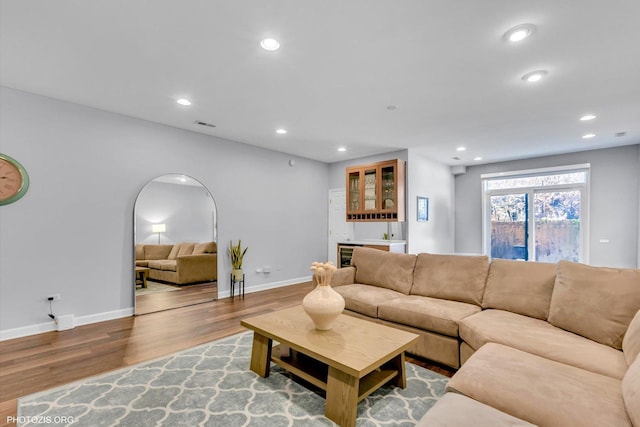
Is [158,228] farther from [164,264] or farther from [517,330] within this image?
[517,330]

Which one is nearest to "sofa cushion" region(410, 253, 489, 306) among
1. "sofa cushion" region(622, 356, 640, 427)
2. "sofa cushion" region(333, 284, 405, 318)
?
"sofa cushion" region(333, 284, 405, 318)

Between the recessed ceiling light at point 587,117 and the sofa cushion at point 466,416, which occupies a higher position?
the recessed ceiling light at point 587,117

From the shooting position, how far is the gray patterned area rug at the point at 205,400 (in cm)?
182

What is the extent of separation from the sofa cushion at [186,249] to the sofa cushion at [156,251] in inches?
7.0

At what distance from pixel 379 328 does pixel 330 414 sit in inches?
26.8

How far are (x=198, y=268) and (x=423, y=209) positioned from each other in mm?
4128

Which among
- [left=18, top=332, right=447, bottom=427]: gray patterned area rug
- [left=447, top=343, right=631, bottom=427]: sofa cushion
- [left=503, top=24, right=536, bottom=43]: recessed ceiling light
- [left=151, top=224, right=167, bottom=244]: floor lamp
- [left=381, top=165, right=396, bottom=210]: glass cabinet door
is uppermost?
[left=503, top=24, right=536, bottom=43]: recessed ceiling light

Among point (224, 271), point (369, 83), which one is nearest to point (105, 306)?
point (224, 271)

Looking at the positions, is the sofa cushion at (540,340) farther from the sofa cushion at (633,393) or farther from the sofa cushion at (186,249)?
the sofa cushion at (186,249)

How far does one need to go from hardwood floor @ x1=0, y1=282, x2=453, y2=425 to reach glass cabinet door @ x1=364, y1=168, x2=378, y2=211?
2.44 m

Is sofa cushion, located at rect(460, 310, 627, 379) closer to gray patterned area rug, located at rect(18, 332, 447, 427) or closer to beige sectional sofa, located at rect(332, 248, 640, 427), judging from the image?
beige sectional sofa, located at rect(332, 248, 640, 427)

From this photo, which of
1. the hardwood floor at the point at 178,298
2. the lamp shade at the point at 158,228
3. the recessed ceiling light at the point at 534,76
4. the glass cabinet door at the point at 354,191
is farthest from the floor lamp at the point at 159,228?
the recessed ceiling light at the point at 534,76

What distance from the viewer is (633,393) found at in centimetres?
118

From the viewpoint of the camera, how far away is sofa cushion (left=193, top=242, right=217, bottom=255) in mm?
4698
